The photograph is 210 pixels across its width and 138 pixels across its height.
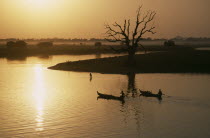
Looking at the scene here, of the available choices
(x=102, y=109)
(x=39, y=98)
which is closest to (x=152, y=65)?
(x=39, y=98)

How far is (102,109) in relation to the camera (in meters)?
30.6

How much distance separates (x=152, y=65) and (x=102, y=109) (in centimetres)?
3065

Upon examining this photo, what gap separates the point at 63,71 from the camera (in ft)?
196

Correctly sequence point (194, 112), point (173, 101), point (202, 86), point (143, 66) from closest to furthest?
point (194, 112) < point (173, 101) < point (202, 86) < point (143, 66)

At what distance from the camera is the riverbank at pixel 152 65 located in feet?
187

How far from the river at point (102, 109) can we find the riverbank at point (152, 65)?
311 inches

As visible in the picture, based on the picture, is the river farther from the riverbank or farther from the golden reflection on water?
the riverbank

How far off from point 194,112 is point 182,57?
124 ft

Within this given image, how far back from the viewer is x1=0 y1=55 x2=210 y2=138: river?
23.7 meters

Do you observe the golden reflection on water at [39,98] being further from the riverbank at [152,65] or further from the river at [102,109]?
the riverbank at [152,65]

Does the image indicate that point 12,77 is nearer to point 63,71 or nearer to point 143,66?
point 63,71

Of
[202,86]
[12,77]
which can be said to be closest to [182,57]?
[202,86]

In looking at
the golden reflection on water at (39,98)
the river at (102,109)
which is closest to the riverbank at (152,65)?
the river at (102,109)

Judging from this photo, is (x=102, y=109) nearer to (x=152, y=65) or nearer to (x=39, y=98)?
(x=39, y=98)
